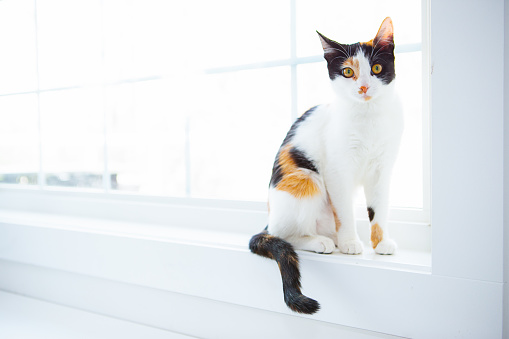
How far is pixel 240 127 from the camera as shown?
50.1 inches

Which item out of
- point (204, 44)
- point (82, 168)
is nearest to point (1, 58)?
point (82, 168)

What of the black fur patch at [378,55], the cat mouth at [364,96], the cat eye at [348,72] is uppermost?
the black fur patch at [378,55]

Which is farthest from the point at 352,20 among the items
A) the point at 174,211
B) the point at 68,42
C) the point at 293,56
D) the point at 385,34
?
the point at 68,42

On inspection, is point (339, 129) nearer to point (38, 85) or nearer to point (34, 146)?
point (38, 85)

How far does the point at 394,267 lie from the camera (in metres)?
0.71

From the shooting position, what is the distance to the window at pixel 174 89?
993mm

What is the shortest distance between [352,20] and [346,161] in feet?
1.52

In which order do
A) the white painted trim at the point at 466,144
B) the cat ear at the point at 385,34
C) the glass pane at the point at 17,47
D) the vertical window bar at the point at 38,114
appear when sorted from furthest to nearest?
the glass pane at the point at 17,47 → the vertical window bar at the point at 38,114 → the cat ear at the point at 385,34 → the white painted trim at the point at 466,144

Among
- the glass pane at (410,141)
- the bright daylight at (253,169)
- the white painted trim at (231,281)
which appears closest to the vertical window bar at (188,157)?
the bright daylight at (253,169)

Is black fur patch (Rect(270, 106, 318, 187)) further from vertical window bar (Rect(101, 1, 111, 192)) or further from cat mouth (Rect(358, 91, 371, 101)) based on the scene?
vertical window bar (Rect(101, 1, 111, 192))

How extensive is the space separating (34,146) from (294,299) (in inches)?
61.9

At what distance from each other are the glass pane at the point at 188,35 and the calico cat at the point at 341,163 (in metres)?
0.38

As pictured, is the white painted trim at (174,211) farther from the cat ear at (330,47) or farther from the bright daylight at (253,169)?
the cat ear at (330,47)

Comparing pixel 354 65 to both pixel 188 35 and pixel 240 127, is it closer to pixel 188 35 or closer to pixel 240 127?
pixel 240 127
